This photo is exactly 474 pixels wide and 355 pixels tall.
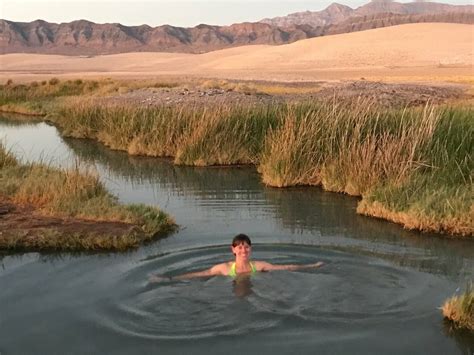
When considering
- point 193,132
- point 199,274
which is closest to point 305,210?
point 199,274

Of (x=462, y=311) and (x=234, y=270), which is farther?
(x=234, y=270)

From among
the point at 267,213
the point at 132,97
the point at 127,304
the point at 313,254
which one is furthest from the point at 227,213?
the point at 132,97

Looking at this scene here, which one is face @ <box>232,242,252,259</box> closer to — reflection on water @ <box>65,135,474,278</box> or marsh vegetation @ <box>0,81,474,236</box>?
reflection on water @ <box>65,135,474,278</box>

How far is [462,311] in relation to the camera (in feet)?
20.3

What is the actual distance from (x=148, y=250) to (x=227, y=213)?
7.95 feet

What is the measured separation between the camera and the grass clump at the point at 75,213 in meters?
9.05

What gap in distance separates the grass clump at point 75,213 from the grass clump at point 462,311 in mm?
4496

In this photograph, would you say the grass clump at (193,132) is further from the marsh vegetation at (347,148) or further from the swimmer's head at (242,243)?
the swimmer's head at (242,243)

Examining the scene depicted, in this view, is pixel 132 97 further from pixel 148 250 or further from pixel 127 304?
pixel 127 304

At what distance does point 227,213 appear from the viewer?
36.4 feet

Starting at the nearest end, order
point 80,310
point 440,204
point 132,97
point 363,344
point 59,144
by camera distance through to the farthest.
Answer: point 363,344 → point 80,310 → point 440,204 → point 59,144 → point 132,97

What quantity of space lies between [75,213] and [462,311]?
617 centimetres

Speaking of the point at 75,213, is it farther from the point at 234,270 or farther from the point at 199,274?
the point at 234,270

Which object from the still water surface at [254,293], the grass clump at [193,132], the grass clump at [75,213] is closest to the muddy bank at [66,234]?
the grass clump at [75,213]
